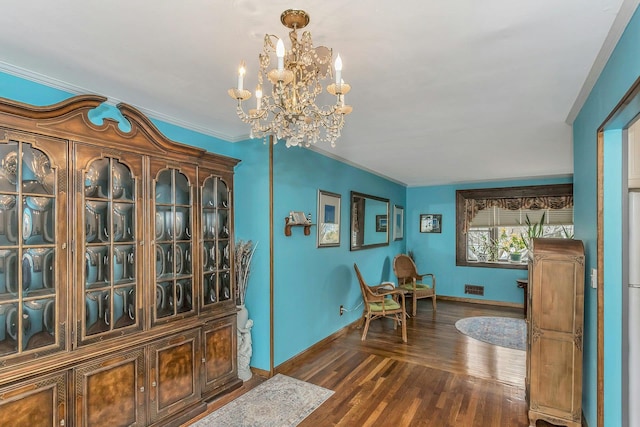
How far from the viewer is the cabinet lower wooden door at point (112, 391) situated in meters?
2.10

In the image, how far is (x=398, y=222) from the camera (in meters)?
6.94

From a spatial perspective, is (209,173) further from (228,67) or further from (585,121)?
(585,121)

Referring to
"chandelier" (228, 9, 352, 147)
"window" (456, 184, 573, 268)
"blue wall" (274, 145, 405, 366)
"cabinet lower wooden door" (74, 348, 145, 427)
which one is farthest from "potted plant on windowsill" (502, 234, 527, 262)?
"cabinet lower wooden door" (74, 348, 145, 427)

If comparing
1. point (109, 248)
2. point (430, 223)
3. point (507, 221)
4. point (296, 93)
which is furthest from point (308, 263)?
point (507, 221)

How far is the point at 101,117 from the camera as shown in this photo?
251 cm

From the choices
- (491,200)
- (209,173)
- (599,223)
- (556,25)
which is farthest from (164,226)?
(491,200)

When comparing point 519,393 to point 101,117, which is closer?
point 101,117

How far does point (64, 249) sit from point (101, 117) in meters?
1.05

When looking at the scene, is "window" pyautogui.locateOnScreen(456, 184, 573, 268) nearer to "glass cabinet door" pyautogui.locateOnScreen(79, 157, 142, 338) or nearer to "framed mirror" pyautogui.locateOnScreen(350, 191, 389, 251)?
"framed mirror" pyautogui.locateOnScreen(350, 191, 389, 251)

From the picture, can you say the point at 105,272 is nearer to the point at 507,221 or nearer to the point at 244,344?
the point at 244,344

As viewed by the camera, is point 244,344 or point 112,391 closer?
point 112,391

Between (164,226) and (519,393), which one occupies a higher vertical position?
(164,226)

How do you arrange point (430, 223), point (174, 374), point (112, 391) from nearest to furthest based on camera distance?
1. point (112, 391)
2. point (174, 374)
3. point (430, 223)

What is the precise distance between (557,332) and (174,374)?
9.58ft
